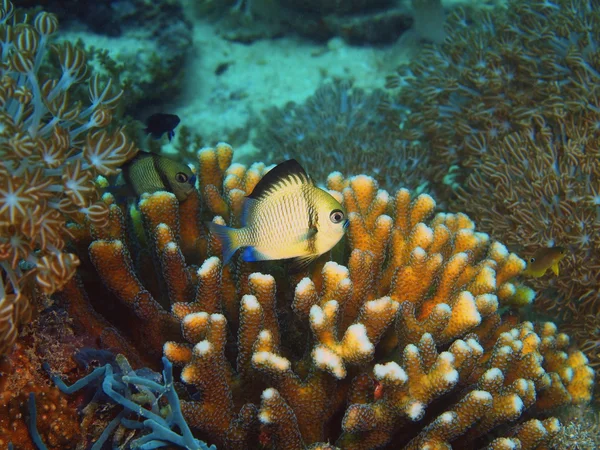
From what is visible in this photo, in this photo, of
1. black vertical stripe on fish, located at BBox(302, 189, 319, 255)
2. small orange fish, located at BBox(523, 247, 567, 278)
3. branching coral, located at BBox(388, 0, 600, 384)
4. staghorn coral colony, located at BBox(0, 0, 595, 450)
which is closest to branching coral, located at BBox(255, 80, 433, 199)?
branching coral, located at BBox(388, 0, 600, 384)

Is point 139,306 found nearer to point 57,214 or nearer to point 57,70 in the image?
point 57,214

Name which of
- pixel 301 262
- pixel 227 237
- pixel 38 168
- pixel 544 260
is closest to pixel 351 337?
pixel 301 262

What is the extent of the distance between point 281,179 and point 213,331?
86 cm

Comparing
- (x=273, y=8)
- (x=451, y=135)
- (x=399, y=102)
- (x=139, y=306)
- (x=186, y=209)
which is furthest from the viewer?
(x=273, y=8)

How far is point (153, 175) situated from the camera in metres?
3.29

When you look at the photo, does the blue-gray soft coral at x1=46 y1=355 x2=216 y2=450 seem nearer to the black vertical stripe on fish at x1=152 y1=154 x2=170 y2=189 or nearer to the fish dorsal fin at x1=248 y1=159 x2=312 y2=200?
the fish dorsal fin at x1=248 y1=159 x2=312 y2=200

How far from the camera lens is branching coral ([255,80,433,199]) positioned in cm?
518

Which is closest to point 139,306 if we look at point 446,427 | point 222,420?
point 222,420

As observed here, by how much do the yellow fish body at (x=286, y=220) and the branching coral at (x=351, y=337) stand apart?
0.17 m

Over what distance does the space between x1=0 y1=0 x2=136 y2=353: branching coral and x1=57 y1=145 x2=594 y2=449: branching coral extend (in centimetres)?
60

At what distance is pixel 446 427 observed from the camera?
2.12 m

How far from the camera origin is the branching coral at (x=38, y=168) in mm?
1701

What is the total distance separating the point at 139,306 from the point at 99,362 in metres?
0.39

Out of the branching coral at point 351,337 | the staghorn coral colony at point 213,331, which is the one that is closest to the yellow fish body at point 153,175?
the branching coral at point 351,337
